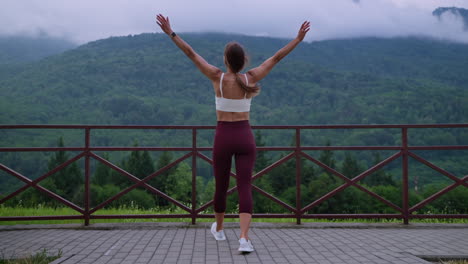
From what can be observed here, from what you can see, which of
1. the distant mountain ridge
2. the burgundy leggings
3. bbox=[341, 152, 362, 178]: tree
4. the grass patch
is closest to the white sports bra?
the burgundy leggings

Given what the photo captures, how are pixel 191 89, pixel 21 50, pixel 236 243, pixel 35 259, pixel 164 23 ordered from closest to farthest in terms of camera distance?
1. pixel 35 259
2. pixel 164 23
3. pixel 236 243
4. pixel 191 89
5. pixel 21 50

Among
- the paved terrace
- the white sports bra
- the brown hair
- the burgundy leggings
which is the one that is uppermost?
the brown hair

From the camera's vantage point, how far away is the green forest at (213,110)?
46469 mm

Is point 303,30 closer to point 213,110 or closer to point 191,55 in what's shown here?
point 191,55

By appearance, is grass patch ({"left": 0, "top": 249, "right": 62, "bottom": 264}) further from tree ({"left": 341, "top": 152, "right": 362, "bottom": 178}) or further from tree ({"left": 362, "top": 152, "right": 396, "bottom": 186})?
tree ({"left": 362, "top": 152, "right": 396, "bottom": 186})

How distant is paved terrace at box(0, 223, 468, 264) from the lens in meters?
3.76

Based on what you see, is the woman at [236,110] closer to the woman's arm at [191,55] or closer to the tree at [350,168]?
the woman's arm at [191,55]

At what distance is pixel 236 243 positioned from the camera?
4.28 meters

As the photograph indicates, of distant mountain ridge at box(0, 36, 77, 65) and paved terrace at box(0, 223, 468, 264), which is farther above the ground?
distant mountain ridge at box(0, 36, 77, 65)

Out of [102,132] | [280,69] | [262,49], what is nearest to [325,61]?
[262,49]

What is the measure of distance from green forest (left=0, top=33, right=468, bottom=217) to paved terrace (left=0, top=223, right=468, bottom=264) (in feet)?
103

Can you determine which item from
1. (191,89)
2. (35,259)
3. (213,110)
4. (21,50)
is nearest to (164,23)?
Result: (35,259)

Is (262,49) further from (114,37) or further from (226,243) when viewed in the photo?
(226,243)

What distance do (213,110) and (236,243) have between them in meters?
84.4
